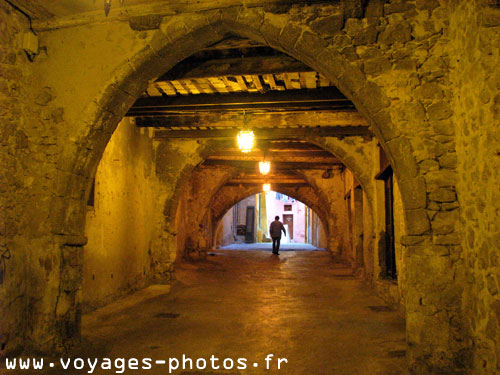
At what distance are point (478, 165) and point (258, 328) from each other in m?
2.64

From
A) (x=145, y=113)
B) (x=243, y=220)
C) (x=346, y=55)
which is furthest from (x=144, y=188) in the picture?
(x=243, y=220)

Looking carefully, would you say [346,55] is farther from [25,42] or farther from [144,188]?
[144,188]

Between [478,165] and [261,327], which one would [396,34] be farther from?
[261,327]

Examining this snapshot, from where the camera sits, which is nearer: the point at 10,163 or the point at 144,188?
the point at 10,163

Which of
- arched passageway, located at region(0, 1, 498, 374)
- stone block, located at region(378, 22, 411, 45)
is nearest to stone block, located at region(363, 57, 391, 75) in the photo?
arched passageway, located at region(0, 1, 498, 374)

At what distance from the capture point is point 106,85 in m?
3.61

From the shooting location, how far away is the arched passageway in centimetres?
289

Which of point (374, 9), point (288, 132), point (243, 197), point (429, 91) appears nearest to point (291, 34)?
point (374, 9)

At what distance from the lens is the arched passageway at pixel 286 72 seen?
2891 millimetres

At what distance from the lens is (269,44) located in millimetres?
3521

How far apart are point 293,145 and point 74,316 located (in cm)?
574

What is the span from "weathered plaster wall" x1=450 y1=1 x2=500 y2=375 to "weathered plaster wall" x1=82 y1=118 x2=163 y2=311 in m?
3.88

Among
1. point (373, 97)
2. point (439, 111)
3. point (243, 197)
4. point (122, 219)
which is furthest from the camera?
point (243, 197)

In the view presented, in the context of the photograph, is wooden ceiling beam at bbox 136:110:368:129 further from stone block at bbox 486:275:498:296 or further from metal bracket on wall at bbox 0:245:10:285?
stone block at bbox 486:275:498:296
